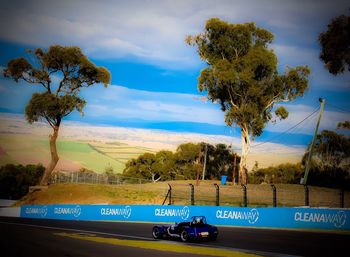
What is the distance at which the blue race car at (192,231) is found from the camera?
20.3 meters

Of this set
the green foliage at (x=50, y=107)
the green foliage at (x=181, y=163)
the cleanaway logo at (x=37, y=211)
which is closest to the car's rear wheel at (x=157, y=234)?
the cleanaway logo at (x=37, y=211)

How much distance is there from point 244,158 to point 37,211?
25343 mm

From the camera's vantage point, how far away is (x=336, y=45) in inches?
1502

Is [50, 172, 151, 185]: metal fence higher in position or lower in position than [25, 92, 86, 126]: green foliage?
lower

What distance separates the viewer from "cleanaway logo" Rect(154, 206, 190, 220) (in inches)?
1287

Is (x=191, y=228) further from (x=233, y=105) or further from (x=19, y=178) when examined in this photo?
(x=19, y=178)

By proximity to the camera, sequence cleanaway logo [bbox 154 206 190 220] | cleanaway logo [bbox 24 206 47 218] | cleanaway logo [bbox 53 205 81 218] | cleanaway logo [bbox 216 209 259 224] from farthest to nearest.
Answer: cleanaway logo [bbox 24 206 47 218]
cleanaway logo [bbox 53 205 81 218]
cleanaway logo [bbox 154 206 190 220]
cleanaway logo [bbox 216 209 259 224]

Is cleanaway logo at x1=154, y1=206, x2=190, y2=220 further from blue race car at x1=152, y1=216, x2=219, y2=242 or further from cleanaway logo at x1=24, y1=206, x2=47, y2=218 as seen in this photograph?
cleanaway logo at x1=24, y1=206, x2=47, y2=218

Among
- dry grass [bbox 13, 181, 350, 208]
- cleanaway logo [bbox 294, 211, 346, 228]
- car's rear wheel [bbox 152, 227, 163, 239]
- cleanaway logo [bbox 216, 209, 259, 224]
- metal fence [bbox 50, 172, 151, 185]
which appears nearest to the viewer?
car's rear wheel [bbox 152, 227, 163, 239]

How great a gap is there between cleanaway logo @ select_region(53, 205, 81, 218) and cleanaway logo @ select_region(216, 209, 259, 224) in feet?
57.2

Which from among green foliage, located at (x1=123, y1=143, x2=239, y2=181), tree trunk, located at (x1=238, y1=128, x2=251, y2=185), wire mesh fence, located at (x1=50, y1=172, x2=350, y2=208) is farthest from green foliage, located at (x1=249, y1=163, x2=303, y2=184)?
wire mesh fence, located at (x1=50, y1=172, x2=350, y2=208)

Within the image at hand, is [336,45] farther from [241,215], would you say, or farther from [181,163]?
[181,163]

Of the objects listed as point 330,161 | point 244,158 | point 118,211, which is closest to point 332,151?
point 330,161

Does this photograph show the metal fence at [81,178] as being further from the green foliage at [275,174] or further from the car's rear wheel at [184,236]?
the green foliage at [275,174]
